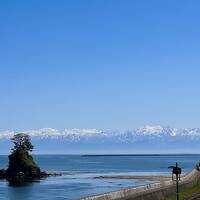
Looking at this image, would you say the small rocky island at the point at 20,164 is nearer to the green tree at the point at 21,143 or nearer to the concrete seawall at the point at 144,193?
the green tree at the point at 21,143

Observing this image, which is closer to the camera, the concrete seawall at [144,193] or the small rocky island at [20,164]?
the concrete seawall at [144,193]

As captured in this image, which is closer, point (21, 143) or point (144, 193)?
point (144, 193)

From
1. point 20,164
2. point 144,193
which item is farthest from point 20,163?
point 144,193

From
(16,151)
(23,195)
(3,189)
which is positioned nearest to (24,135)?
(16,151)

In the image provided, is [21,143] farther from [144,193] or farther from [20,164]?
[144,193]

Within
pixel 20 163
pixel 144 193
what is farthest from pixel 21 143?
pixel 144 193

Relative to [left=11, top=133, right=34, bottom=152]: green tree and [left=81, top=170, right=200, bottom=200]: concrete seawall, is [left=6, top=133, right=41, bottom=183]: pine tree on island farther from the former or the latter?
[left=81, top=170, right=200, bottom=200]: concrete seawall

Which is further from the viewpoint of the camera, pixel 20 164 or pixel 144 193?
pixel 20 164

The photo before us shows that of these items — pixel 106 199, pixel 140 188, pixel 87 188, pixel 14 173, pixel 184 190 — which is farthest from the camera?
pixel 14 173

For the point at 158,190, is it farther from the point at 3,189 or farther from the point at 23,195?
the point at 3,189

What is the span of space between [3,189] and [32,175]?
1712 inches

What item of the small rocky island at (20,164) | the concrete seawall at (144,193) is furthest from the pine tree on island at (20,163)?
the concrete seawall at (144,193)

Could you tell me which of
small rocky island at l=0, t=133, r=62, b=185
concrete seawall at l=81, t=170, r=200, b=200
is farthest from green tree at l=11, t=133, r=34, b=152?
concrete seawall at l=81, t=170, r=200, b=200

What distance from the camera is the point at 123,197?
6819cm
